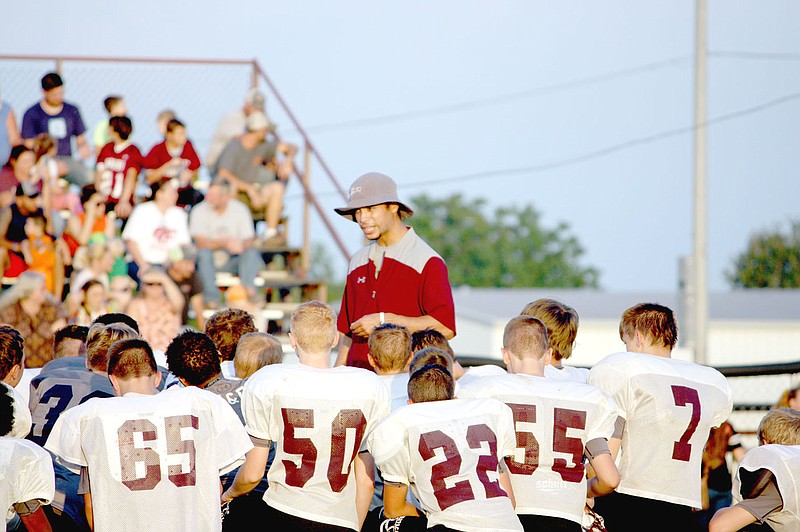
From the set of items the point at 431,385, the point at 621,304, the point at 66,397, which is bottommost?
the point at 621,304

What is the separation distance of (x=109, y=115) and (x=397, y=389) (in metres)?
8.57

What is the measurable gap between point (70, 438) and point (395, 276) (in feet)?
7.80

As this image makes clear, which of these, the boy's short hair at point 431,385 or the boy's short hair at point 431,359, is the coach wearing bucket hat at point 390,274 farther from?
the boy's short hair at point 431,385

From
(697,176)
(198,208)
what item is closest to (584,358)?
(697,176)

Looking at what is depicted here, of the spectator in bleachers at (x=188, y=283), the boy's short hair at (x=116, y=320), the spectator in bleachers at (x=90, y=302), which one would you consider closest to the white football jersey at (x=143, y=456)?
the boy's short hair at (x=116, y=320)

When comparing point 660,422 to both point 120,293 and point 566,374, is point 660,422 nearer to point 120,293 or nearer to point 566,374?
point 566,374

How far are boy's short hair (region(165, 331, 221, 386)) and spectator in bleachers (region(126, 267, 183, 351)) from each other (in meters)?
4.84

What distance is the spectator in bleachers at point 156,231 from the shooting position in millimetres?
11188

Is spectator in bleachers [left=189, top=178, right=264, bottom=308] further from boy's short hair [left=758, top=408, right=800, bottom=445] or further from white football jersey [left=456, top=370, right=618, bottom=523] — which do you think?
boy's short hair [left=758, top=408, right=800, bottom=445]

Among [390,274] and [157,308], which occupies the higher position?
[390,274]

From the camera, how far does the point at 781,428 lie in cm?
498

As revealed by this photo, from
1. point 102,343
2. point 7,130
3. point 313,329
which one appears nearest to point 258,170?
point 7,130

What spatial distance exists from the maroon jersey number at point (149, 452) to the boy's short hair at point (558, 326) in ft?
6.20

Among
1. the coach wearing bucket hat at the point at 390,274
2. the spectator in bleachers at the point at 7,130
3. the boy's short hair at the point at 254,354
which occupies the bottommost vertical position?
the boy's short hair at the point at 254,354
